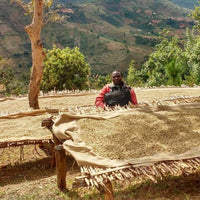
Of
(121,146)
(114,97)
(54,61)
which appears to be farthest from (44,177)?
(54,61)

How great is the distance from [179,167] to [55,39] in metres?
54.3

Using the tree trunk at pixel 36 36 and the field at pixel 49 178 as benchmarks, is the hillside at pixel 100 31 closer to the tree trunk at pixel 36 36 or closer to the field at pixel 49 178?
the tree trunk at pixel 36 36

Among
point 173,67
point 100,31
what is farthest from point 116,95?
point 100,31

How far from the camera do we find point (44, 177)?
4.62m

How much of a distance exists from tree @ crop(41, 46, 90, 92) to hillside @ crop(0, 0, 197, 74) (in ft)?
86.9

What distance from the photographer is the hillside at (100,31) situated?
48.1m

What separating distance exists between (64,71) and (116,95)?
38.0 ft

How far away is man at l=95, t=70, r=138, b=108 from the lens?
4.61m

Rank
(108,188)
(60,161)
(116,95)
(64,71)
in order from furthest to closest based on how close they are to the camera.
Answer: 1. (64,71)
2. (116,95)
3. (60,161)
4. (108,188)

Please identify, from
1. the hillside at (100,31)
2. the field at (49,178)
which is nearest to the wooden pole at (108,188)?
the field at (49,178)

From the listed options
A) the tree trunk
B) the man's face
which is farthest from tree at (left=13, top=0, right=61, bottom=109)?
the man's face

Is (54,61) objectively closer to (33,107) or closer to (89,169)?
(33,107)

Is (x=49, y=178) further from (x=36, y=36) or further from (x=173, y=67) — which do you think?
(x=173, y=67)

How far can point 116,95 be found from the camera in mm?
4637
